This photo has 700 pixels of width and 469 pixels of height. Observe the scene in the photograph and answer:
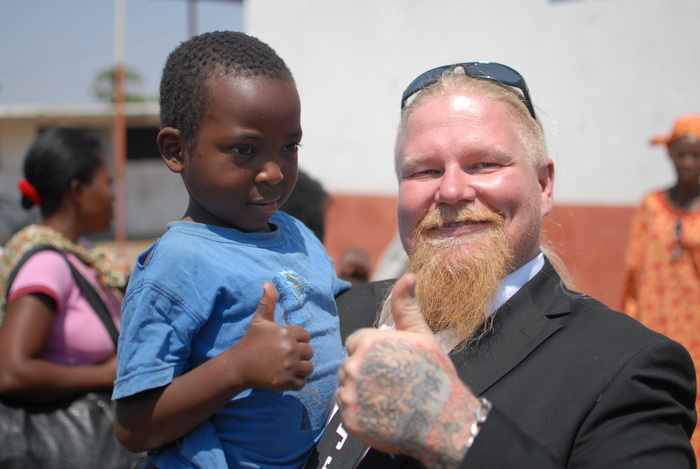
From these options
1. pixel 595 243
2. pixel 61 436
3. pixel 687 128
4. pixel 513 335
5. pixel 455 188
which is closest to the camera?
pixel 513 335

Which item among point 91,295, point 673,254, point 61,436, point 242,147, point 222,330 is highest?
point 242,147

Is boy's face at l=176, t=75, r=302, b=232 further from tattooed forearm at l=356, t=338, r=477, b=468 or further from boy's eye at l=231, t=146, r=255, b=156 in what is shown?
tattooed forearm at l=356, t=338, r=477, b=468

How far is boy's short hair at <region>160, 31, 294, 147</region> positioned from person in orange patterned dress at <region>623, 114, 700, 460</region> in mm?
3941

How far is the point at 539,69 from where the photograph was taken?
6.47 m

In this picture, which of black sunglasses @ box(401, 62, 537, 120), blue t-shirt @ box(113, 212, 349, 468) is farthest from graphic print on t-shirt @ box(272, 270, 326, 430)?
black sunglasses @ box(401, 62, 537, 120)

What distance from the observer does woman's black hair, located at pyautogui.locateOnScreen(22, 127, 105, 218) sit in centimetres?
353

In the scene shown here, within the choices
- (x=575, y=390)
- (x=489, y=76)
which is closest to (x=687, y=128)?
(x=489, y=76)

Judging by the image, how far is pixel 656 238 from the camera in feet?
16.1

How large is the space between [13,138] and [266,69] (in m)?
23.5

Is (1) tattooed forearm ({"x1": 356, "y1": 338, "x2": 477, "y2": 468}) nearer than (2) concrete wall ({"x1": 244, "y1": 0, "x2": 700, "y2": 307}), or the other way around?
(1) tattooed forearm ({"x1": 356, "y1": 338, "x2": 477, "y2": 468})

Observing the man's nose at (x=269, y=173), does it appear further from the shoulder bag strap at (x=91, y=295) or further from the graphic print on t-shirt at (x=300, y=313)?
the shoulder bag strap at (x=91, y=295)

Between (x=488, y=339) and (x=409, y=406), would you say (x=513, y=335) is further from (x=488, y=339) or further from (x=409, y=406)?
(x=409, y=406)

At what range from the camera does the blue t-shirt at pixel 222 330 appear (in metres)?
1.65

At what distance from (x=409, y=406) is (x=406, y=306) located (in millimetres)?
238
